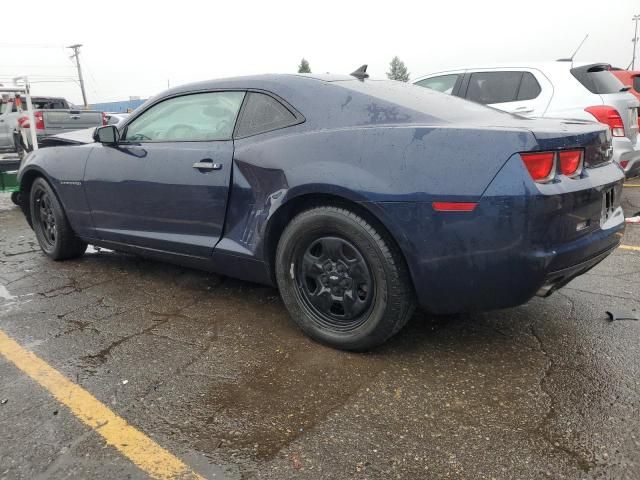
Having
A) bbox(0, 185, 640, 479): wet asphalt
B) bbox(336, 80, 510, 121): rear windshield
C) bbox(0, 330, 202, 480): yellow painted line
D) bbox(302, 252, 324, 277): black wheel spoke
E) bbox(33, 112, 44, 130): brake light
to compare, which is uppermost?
bbox(336, 80, 510, 121): rear windshield

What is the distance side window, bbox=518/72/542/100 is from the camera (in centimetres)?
576

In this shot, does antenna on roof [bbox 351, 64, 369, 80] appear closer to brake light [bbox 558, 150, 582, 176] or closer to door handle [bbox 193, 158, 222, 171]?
door handle [bbox 193, 158, 222, 171]

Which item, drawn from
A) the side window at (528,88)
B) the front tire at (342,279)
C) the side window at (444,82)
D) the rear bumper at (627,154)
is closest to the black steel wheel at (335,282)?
the front tire at (342,279)

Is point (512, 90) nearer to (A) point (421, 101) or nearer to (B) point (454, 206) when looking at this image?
(A) point (421, 101)

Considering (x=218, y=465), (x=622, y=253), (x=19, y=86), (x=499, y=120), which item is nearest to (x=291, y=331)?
(x=218, y=465)

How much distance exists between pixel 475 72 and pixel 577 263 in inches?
176

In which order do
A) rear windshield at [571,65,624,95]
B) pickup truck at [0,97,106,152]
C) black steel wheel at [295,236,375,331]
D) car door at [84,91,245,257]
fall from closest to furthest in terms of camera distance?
black steel wheel at [295,236,375,331], car door at [84,91,245,257], rear windshield at [571,65,624,95], pickup truck at [0,97,106,152]

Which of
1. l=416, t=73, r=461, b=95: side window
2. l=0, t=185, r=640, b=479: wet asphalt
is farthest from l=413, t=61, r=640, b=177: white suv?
l=0, t=185, r=640, b=479: wet asphalt

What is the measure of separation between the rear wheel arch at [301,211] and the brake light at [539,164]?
0.64 m

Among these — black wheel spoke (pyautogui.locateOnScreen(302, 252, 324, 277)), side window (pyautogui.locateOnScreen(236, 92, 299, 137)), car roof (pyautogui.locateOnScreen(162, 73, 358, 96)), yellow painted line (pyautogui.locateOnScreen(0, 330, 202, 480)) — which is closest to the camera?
yellow painted line (pyautogui.locateOnScreen(0, 330, 202, 480))

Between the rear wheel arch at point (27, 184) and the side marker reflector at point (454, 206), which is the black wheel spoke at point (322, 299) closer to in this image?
the side marker reflector at point (454, 206)

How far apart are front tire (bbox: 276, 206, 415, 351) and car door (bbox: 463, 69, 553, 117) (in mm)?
3887

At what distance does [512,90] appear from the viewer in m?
5.91

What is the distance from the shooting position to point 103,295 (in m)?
3.66
